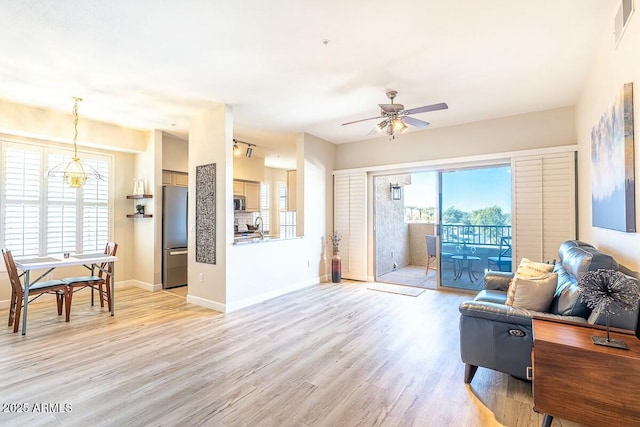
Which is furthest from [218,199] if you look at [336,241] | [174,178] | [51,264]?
[336,241]

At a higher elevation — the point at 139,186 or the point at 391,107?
the point at 391,107

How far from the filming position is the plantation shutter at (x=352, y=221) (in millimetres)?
6264

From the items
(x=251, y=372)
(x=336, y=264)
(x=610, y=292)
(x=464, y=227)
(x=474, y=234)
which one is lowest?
(x=251, y=372)

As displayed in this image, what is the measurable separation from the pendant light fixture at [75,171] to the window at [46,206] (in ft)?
0.36

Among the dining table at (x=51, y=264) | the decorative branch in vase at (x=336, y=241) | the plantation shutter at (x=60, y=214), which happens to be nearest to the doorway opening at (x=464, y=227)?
the decorative branch in vase at (x=336, y=241)

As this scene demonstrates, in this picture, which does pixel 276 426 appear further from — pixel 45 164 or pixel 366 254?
pixel 45 164

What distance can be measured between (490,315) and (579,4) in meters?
2.40

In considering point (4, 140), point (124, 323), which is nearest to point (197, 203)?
point (124, 323)

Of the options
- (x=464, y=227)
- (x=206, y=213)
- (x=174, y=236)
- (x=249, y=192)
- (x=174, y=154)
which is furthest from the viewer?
(x=249, y=192)

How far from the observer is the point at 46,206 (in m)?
4.94

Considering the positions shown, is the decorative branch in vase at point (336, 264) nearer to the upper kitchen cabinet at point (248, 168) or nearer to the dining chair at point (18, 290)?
the upper kitchen cabinet at point (248, 168)

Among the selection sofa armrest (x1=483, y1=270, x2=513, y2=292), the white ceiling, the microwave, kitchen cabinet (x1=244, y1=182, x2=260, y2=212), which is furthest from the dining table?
sofa armrest (x1=483, y1=270, x2=513, y2=292)

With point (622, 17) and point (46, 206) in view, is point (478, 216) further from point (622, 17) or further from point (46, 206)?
point (46, 206)

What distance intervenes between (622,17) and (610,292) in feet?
6.37
